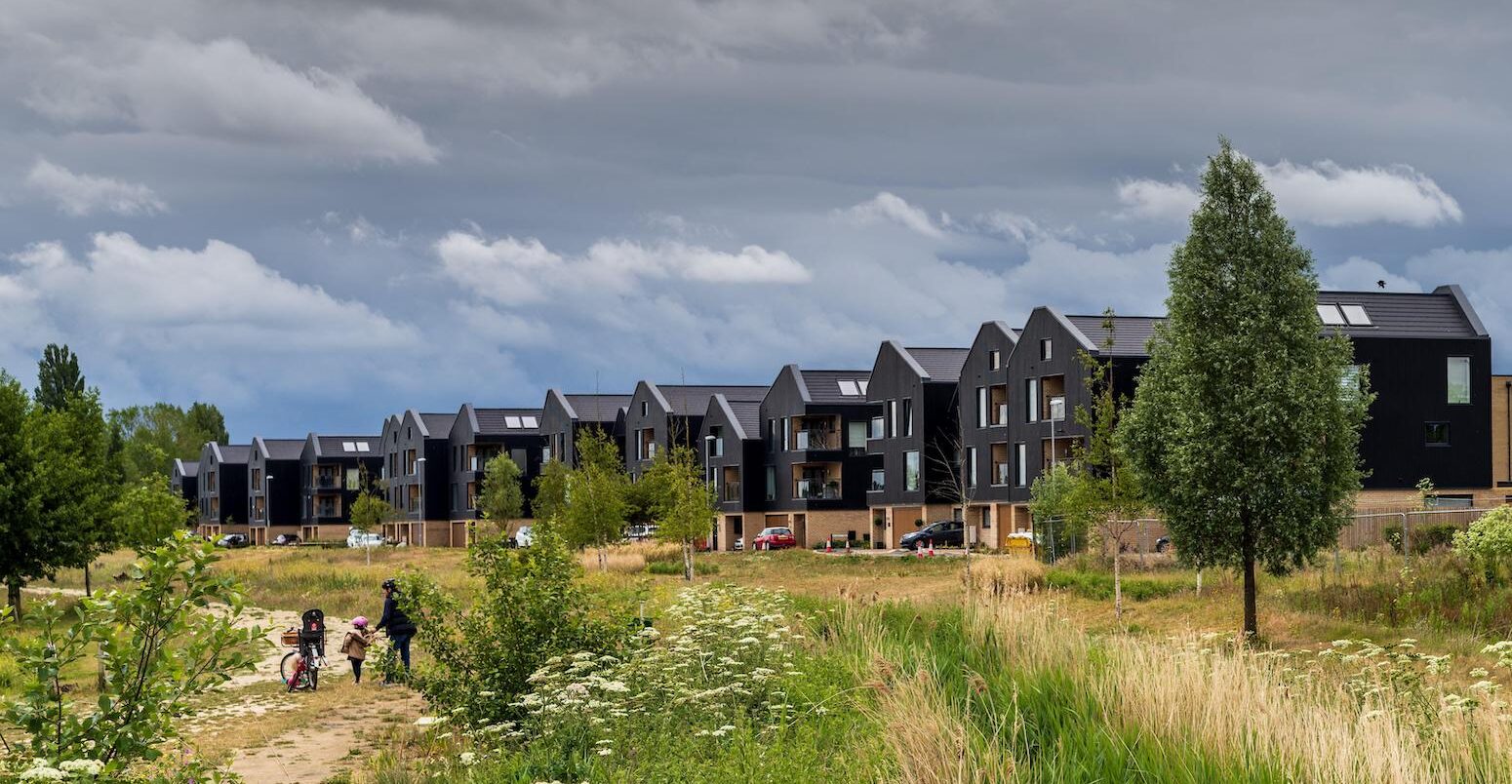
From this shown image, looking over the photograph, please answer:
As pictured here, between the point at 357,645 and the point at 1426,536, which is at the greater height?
the point at 1426,536

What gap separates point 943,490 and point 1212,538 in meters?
43.6

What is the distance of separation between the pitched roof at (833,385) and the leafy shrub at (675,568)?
22262 millimetres

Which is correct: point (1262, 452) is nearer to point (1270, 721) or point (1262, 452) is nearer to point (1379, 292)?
point (1270, 721)

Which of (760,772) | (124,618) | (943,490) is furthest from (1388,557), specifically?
(943,490)

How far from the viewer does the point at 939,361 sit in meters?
71.3

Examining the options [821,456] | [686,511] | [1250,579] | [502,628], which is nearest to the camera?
[502,628]

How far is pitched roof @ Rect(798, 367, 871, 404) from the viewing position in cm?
7562

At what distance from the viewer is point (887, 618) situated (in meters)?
17.6

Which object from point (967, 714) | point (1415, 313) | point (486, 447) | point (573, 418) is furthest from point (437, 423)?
point (967, 714)

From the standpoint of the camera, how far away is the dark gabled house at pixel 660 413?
85.1 m

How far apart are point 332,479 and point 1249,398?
107575mm

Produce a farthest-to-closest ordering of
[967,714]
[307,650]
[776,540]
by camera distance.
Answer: [776,540]
[307,650]
[967,714]

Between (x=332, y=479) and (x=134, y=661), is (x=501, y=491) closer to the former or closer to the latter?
(x=332, y=479)

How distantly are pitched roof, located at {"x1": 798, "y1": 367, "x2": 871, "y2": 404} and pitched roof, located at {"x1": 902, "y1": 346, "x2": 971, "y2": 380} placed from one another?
18.6 feet
